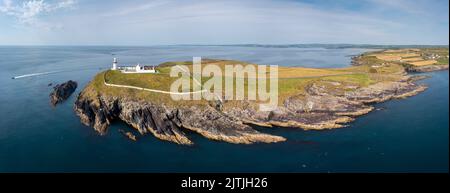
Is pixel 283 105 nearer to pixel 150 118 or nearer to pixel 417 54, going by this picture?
pixel 150 118

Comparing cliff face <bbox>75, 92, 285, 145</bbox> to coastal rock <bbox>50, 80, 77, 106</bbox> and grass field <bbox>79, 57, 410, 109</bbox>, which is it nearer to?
grass field <bbox>79, 57, 410, 109</bbox>

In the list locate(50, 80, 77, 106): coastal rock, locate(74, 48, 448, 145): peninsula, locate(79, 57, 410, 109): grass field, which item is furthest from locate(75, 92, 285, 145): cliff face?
locate(50, 80, 77, 106): coastal rock

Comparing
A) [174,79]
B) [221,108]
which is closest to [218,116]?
[221,108]

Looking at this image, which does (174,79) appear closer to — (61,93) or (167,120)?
(167,120)

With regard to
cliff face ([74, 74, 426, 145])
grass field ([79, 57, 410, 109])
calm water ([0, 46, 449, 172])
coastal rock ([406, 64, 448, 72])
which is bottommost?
calm water ([0, 46, 449, 172])

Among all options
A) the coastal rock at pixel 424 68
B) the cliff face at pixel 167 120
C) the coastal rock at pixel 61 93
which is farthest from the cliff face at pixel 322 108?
the coastal rock at pixel 424 68
